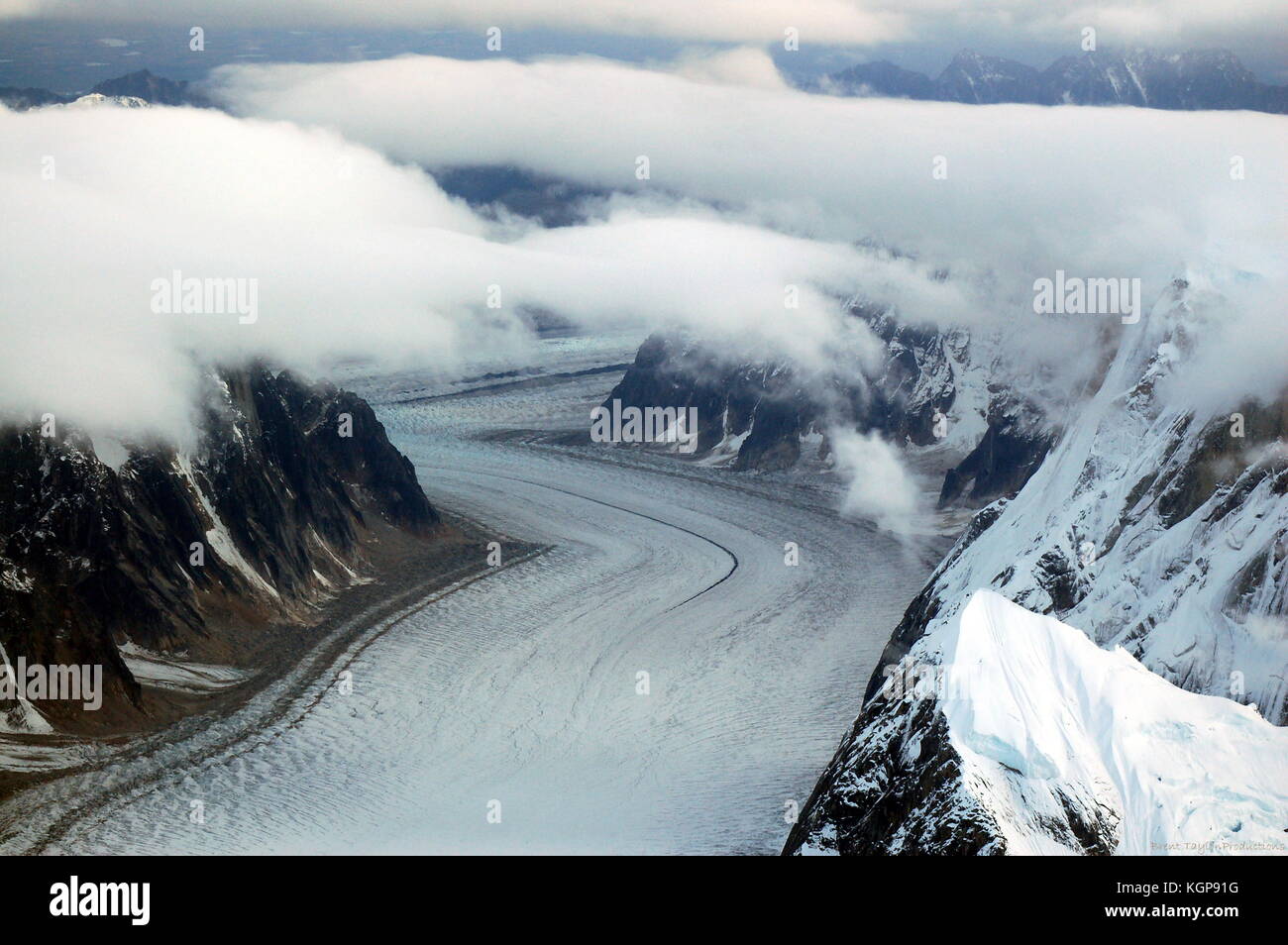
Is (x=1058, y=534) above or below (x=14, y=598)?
above

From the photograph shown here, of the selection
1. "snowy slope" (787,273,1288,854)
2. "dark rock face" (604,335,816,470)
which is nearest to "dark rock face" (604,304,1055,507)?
"dark rock face" (604,335,816,470)

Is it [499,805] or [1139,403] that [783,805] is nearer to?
[499,805]

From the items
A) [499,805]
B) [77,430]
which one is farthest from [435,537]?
[499,805]

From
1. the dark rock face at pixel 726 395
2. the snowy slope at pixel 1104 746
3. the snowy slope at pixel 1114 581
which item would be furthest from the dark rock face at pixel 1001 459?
the snowy slope at pixel 1104 746

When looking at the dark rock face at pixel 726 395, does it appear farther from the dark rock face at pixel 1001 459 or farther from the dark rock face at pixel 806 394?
the dark rock face at pixel 1001 459

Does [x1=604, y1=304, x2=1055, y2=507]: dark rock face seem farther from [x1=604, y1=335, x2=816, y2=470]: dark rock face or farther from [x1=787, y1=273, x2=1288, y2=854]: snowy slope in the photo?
[x1=787, y1=273, x2=1288, y2=854]: snowy slope
